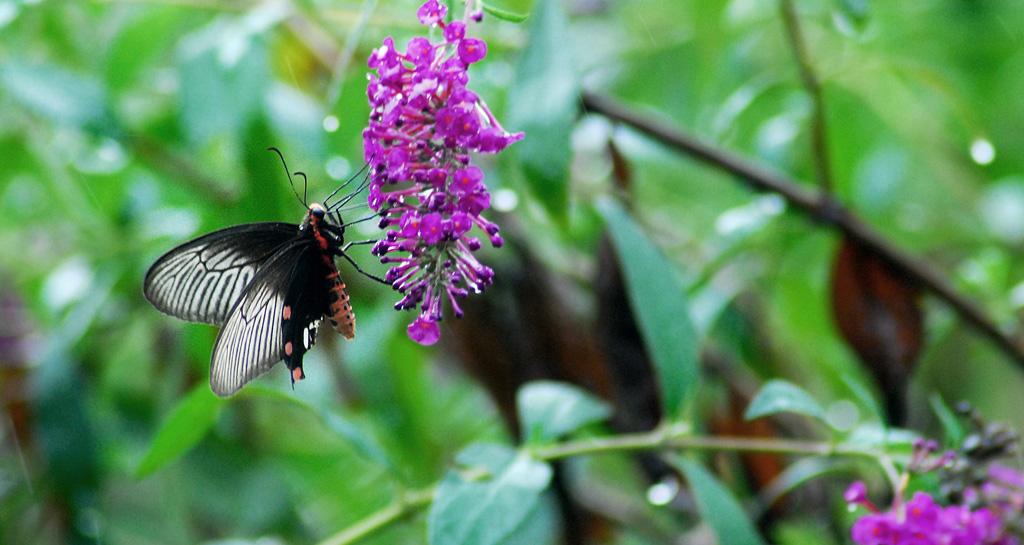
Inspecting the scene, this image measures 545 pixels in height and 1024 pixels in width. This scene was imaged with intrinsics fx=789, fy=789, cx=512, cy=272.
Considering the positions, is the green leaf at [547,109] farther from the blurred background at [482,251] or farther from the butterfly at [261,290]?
the butterfly at [261,290]

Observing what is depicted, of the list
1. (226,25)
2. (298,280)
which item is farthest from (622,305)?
(226,25)

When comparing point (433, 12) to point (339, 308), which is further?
point (339, 308)

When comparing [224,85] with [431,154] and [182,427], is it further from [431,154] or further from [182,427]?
[431,154]

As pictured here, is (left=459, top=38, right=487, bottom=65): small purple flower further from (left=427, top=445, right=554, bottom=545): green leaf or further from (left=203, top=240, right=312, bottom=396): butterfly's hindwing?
(left=427, top=445, right=554, bottom=545): green leaf

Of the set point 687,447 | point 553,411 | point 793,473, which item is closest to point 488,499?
point 553,411

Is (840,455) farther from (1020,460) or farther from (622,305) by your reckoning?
(622,305)

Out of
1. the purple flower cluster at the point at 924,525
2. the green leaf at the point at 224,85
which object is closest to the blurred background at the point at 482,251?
the green leaf at the point at 224,85
